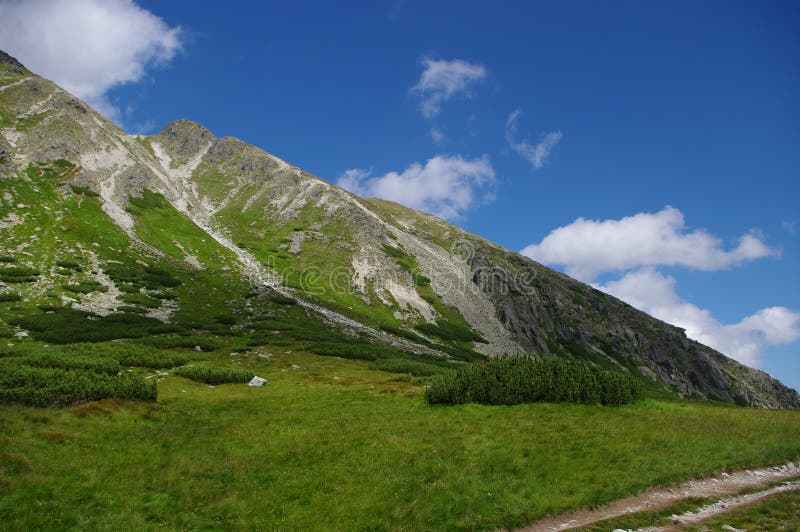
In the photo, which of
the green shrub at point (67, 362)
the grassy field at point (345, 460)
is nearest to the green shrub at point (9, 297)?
the green shrub at point (67, 362)

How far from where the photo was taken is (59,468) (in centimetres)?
1675

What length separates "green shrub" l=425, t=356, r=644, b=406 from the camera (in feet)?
94.4

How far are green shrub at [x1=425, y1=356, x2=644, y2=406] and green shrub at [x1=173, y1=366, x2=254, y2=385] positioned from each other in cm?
1631

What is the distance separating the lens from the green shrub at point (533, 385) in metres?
28.8

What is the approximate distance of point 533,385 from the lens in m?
29.0

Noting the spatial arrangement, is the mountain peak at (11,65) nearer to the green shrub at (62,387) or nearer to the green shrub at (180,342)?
the green shrub at (180,342)

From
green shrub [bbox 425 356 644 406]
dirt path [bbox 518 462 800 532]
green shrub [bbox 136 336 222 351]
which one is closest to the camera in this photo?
dirt path [bbox 518 462 800 532]

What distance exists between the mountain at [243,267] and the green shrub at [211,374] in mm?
17407

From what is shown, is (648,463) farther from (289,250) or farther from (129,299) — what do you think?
(289,250)

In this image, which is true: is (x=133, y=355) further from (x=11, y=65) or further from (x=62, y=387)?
(x=11, y=65)

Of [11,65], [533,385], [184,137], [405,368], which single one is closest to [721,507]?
[533,385]

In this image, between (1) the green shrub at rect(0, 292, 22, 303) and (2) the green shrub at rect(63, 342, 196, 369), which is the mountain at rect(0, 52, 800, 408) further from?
(2) the green shrub at rect(63, 342, 196, 369)

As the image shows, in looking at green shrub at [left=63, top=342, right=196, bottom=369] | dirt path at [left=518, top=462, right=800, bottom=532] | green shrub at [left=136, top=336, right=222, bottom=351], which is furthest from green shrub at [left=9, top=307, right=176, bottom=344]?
dirt path at [left=518, top=462, right=800, bottom=532]

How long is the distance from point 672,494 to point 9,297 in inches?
2563
